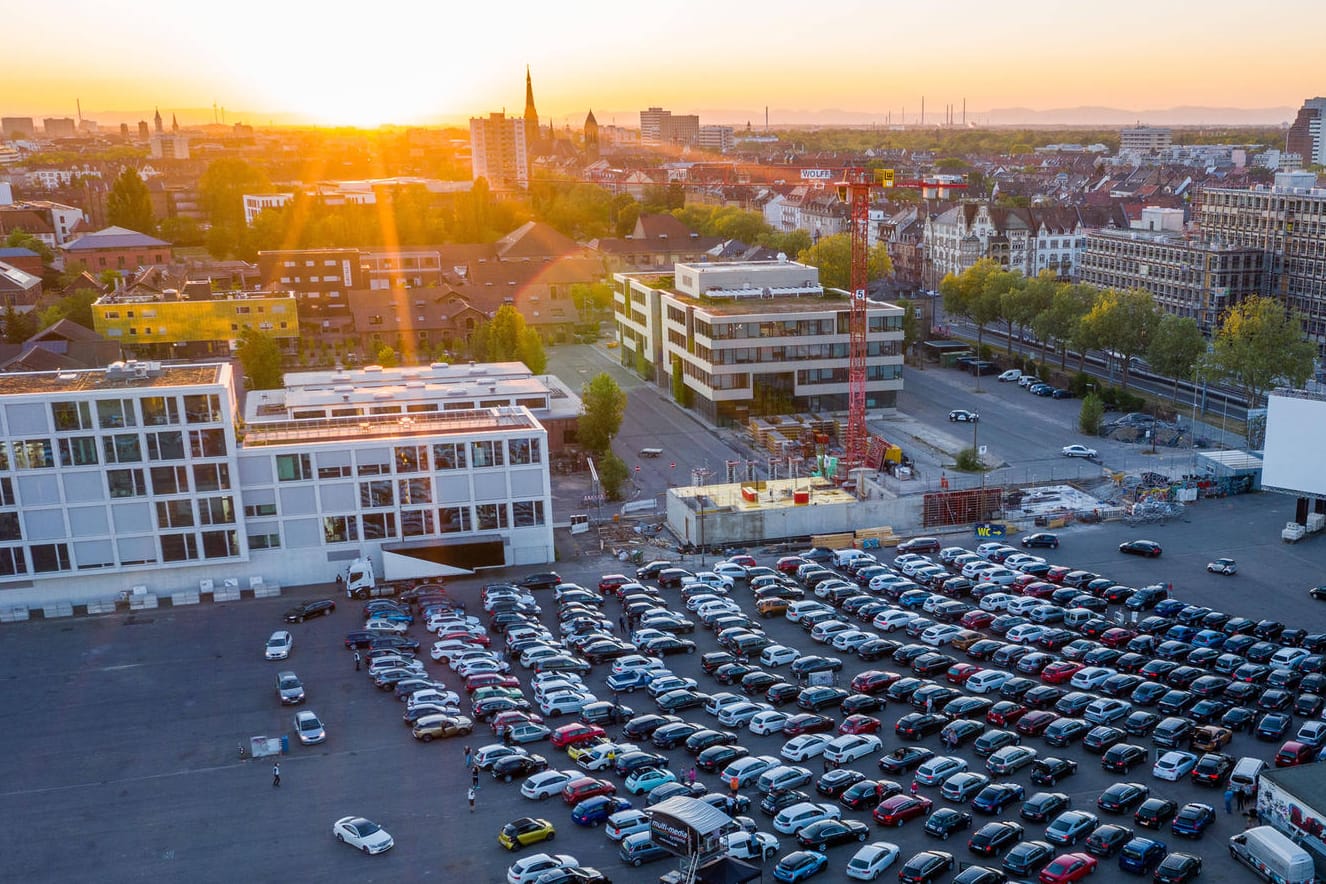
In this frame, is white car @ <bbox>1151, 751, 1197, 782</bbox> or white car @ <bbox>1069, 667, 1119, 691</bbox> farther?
white car @ <bbox>1069, 667, 1119, 691</bbox>

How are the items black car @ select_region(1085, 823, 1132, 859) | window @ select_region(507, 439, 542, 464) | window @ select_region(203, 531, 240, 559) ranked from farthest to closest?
window @ select_region(507, 439, 542, 464), window @ select_region(203, 531, 240, 559), black car @ select_region(1085, 823, 1132, 859)

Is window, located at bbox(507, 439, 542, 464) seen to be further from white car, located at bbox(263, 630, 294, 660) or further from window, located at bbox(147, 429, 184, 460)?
window, located at bbox(147, 429, 184, 460)

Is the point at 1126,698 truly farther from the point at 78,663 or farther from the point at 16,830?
the point at 78,663

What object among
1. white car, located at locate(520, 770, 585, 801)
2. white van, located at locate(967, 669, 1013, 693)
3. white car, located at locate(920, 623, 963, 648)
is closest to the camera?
white car, located at locate(520, 770, 585, 801)

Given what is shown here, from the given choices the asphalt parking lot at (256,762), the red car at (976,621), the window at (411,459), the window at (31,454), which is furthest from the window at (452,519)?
the red car at (976,621)

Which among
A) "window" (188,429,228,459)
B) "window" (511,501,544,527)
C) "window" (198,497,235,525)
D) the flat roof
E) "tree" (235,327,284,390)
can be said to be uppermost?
the flat roof

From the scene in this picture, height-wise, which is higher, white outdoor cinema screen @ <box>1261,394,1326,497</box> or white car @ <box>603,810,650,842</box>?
white outdoor cinema screen @ <box>1261,394,1326,497</box>

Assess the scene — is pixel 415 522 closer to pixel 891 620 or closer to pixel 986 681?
pixel 891 620

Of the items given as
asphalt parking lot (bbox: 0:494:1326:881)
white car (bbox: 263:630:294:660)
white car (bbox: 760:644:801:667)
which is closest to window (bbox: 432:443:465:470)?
asphalt parking lot (bbox: 0:494:1326:881)

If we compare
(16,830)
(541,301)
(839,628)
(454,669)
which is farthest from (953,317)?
(16,830)

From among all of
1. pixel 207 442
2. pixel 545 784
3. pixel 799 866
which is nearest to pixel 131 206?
pixel 207 442
